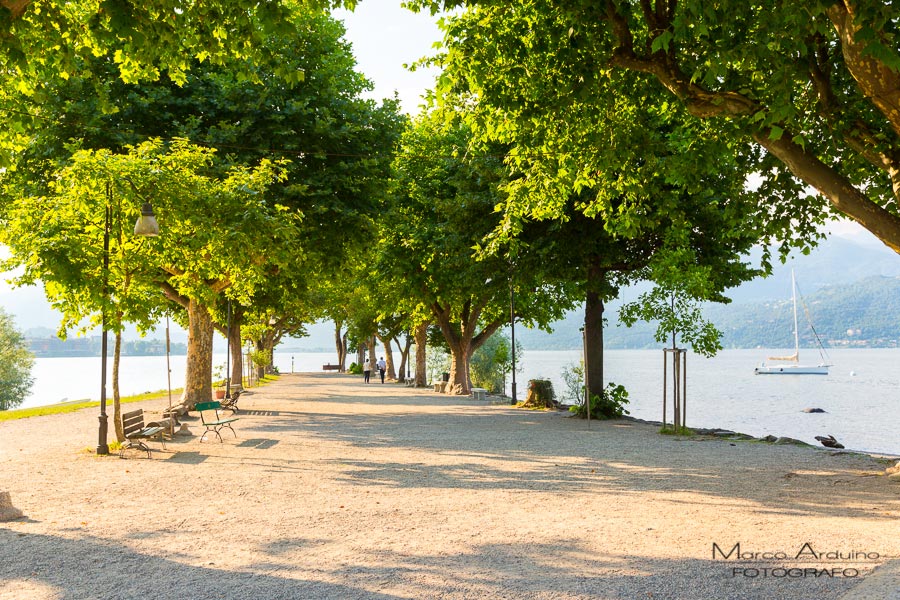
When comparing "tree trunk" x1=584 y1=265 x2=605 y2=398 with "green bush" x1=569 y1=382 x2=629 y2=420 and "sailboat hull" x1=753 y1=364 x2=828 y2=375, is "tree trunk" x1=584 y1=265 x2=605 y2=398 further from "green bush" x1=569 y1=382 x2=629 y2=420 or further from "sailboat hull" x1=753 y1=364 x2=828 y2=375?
"sailboat hull" x1=753 y1=364 x2=828 y2=375

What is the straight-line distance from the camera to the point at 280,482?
1118cm

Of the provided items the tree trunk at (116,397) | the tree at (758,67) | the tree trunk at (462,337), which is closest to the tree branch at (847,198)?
the tree at (758,67)

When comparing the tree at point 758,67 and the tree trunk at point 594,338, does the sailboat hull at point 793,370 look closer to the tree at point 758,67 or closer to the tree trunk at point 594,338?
the tree trunk at point 594,338

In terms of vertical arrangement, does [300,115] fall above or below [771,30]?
above

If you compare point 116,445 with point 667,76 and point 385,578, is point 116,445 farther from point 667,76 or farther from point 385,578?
point 667,76

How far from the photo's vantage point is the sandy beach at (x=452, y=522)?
6.09 m

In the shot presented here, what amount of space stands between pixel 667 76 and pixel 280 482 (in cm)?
787

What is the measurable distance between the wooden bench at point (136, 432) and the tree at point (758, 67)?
911 cm

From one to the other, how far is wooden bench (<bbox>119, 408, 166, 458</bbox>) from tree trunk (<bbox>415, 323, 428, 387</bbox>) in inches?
1149

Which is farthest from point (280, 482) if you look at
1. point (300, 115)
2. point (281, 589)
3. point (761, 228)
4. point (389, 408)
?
point (389, 408)

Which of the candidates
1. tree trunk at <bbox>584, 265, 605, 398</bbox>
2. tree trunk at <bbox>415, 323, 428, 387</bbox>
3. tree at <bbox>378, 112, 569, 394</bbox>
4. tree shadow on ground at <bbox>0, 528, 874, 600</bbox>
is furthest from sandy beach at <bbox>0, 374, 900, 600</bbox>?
tree trunk at <bbox>415, 323, 428, 387</bbox>

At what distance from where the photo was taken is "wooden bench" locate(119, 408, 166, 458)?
14.3m

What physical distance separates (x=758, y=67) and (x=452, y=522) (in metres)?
8.08

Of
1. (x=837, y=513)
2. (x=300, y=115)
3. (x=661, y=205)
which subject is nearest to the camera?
(x=837, y=513)
